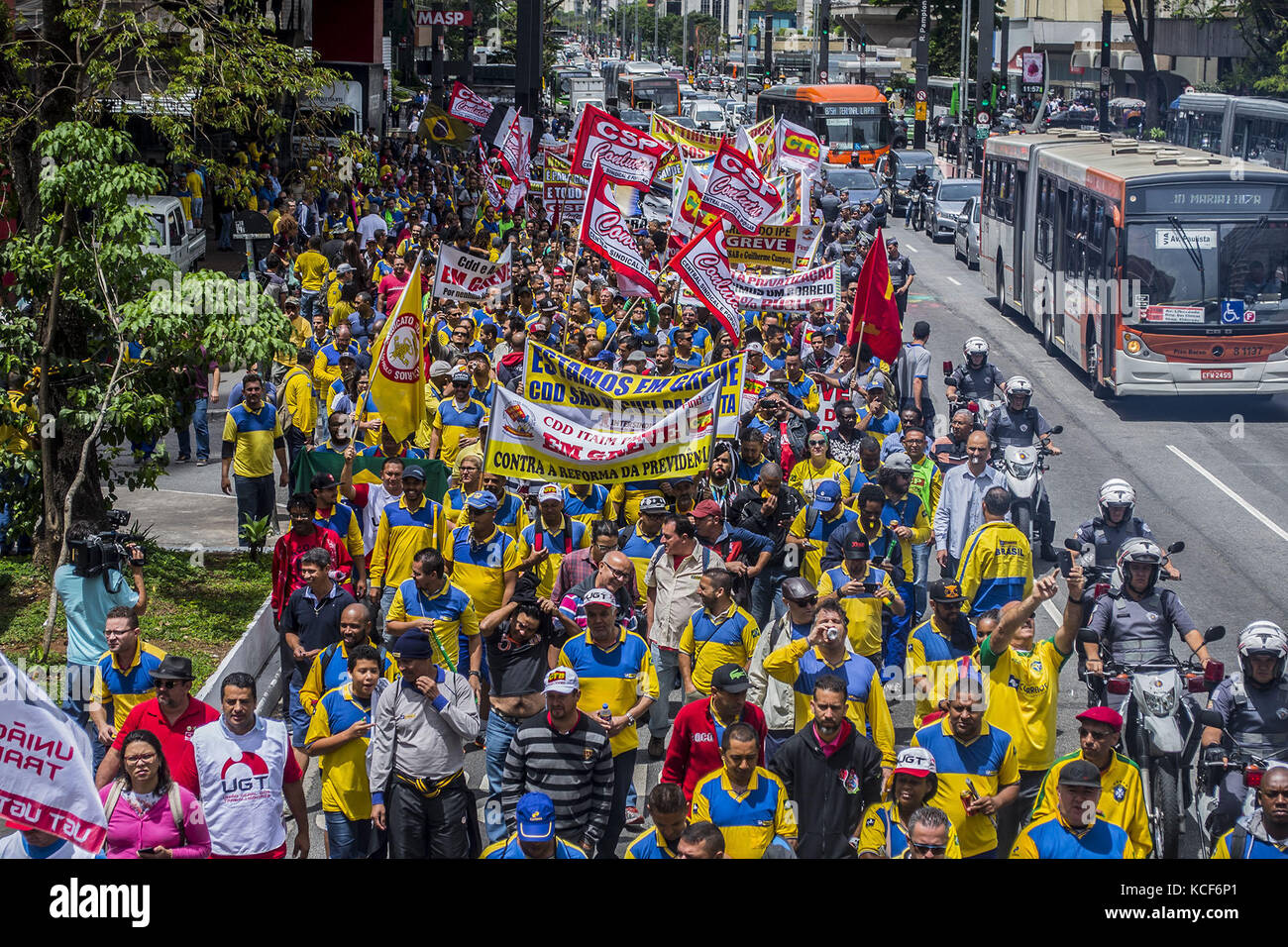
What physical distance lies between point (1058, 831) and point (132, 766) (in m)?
3.78

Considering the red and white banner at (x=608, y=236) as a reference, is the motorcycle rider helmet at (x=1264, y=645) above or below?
below

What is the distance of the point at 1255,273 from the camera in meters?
20.5

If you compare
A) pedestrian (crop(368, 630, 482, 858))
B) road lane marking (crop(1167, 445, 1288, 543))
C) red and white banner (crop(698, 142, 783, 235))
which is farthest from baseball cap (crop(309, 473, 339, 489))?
red and white banner (crop(698, 142, 783, 235))

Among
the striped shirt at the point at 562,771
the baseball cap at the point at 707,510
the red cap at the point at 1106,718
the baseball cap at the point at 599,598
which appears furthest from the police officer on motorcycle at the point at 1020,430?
the striped shirt at the point at 562,771

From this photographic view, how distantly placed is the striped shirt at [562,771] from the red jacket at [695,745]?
366 millimetres

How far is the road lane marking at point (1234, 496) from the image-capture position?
52.7 feet

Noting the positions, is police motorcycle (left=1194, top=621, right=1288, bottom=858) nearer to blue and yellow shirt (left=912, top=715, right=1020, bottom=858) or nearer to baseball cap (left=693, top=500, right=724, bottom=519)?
blue and yellow shirt (left=912, top=715, right=1020, bottom=858)

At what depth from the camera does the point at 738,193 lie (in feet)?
67.7

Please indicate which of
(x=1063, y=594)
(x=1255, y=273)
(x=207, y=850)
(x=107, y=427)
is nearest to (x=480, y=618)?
(x=207, y=850)

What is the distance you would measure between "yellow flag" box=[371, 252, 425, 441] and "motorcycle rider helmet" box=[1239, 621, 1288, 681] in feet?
22.6

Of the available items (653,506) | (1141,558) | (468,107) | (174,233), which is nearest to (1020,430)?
(653,506)

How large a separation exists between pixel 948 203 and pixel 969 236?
5158mm

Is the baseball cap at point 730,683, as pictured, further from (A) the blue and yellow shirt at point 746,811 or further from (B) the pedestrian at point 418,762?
(B) the pedestrian at point 418,762
